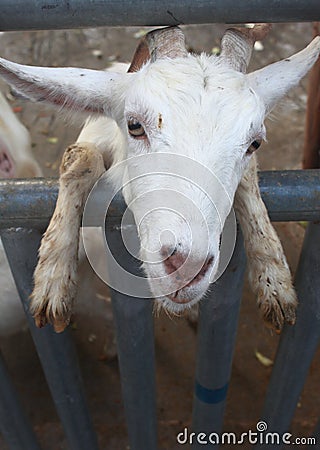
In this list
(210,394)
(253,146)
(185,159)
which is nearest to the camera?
(185,159)

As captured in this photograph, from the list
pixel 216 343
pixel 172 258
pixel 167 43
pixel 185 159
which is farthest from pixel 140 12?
pixel 216 343

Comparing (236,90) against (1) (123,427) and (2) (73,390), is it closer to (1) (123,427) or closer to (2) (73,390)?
(2) (73,390)

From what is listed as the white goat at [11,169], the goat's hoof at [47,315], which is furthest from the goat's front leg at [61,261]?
the white goat at [11,169]

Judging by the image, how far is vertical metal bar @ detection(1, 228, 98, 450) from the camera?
1549 millimetres

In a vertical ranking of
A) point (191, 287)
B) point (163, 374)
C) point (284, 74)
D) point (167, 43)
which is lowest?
point (163, 374)

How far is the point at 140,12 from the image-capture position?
160 cm

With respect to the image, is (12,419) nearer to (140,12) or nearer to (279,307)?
(279,307)

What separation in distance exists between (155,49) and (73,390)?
1201 millimetres

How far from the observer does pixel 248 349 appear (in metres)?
3.36

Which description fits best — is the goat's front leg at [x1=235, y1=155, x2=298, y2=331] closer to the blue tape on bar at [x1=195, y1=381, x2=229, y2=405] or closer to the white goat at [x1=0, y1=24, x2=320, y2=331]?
the white goat at [x1=0, y1=24, x2=320, y2=331]

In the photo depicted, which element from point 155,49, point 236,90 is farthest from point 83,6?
point 236,90

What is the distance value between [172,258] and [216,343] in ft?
1.74

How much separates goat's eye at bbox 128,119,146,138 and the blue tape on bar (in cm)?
90

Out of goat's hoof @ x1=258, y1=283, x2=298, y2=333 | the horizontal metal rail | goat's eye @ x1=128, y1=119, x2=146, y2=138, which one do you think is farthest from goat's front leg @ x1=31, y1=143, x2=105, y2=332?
goat's hoof @ x1=258, y1=283, x2=298, y2=333
